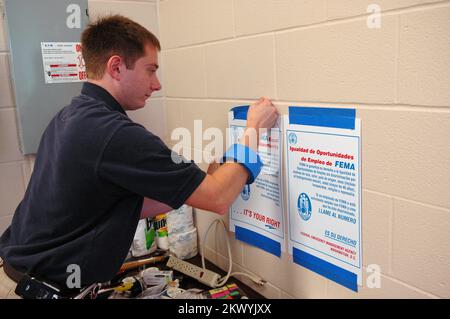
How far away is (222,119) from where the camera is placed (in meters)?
1.49

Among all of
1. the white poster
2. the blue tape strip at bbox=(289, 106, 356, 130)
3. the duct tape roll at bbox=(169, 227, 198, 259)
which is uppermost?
the white poster

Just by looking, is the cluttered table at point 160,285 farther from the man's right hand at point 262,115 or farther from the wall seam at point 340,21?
the wall seam at point 340,21

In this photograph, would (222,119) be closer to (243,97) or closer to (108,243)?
→ (243,97)

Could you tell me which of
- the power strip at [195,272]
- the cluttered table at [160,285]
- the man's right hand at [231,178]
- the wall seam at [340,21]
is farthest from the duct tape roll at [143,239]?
the wall seam at [340,21]

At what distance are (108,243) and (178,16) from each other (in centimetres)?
103

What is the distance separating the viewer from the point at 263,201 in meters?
1.35

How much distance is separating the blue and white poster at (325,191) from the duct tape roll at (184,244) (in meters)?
0.60

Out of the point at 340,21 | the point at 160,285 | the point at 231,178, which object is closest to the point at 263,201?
the point at 231,178

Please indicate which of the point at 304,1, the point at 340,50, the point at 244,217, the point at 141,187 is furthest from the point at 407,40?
the point at 244,217

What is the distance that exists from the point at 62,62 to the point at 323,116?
1.12m

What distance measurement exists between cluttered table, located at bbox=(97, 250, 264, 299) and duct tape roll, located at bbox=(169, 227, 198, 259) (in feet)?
0.26

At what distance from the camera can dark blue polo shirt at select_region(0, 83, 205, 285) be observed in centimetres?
101

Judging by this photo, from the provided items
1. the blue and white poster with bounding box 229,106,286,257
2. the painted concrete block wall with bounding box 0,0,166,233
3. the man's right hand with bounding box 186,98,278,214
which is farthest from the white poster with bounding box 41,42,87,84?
the man's right hand with bounding box 186,98,278,214

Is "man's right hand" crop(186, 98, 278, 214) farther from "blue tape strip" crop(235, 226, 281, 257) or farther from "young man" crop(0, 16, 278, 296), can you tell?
"blue tape strip" crop(235, 226, 281, 257)
